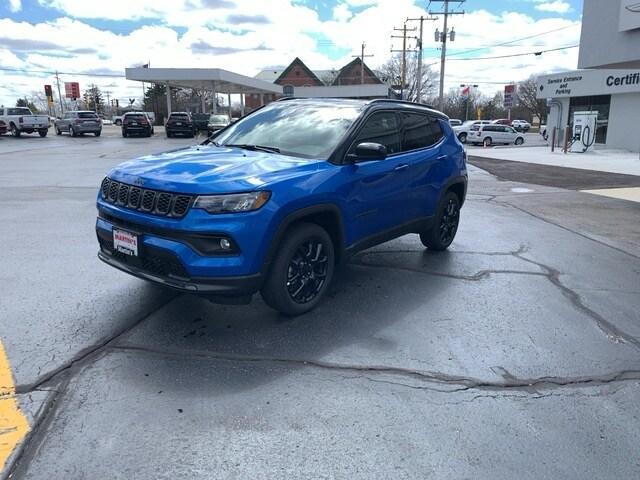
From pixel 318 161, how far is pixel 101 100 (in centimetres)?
14114

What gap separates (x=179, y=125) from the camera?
36.0m

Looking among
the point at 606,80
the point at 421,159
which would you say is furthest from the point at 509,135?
the point at 421,159

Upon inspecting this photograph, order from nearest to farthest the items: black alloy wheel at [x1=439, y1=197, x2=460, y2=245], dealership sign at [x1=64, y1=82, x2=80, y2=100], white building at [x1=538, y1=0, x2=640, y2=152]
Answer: black alloy wheel at [x1=439, y1=197, x2=460, y2=245] → white building at [x1=538, y1=0, x2=640, y2=152] → dealership sign at [x1=64, y1=82, x2=80, y2=100]

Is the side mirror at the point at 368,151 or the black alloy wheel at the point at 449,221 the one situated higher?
the side mirror at the point at 368,151

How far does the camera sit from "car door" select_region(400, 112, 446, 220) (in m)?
5.77

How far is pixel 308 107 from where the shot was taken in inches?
218

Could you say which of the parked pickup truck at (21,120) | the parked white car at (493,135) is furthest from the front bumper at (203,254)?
the parked pickup truck at (21,120)

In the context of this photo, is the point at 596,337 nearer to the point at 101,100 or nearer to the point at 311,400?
the point at 311,400

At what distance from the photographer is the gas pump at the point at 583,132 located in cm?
2800

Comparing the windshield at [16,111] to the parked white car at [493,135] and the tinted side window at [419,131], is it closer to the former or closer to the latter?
the parked white car at [493,135]

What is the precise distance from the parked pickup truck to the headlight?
37.7m

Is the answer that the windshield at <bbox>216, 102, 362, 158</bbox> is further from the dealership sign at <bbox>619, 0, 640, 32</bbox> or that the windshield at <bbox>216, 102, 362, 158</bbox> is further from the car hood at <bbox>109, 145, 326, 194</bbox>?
the dealership sign at <bbox>619, 0, 640, 32</bbox>

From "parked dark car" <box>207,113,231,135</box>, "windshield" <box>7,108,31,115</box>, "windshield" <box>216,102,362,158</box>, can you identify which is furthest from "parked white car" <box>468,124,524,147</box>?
"windshield" <box>216,102,362,158</box>

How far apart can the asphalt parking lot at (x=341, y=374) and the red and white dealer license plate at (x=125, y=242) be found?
639 mm
